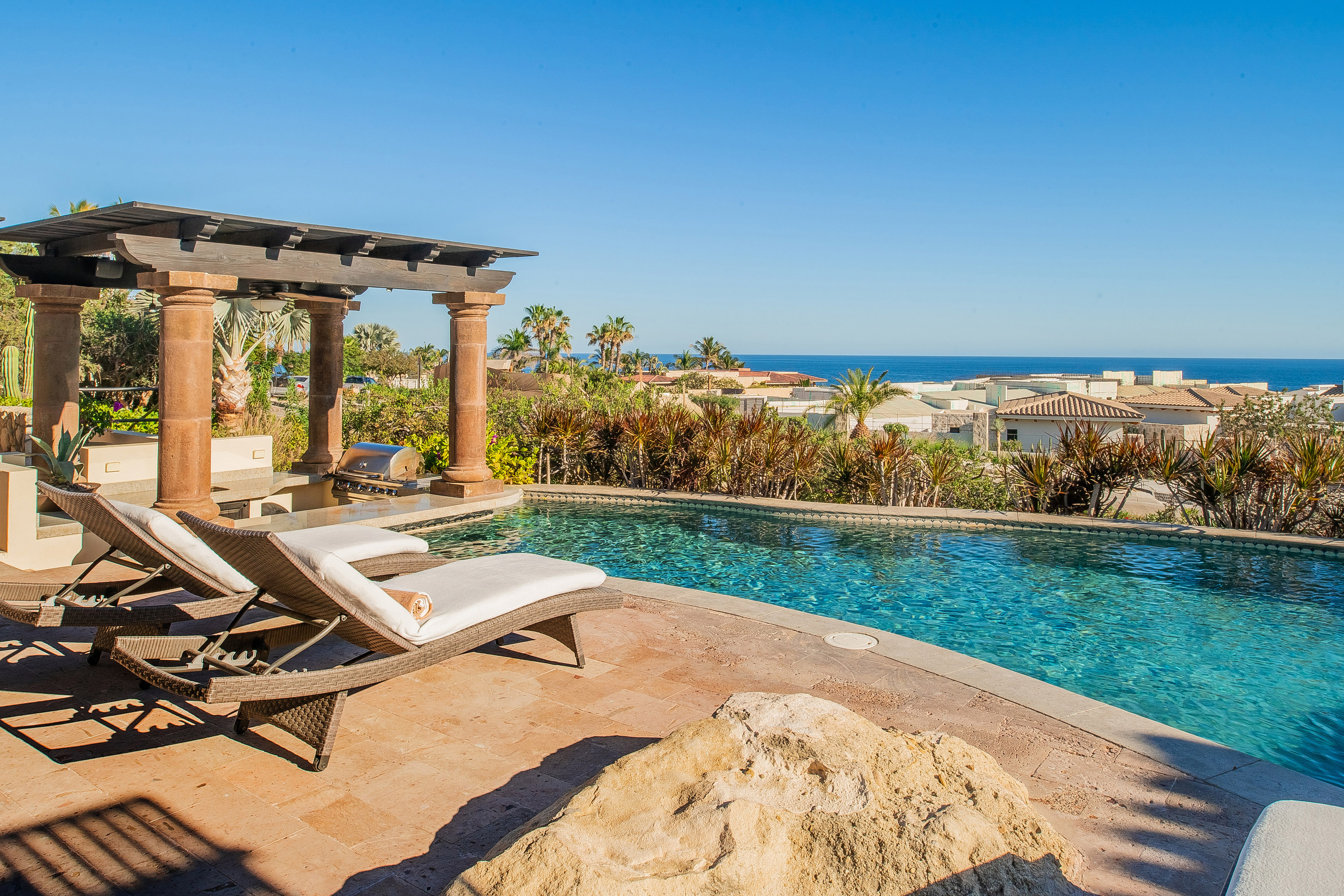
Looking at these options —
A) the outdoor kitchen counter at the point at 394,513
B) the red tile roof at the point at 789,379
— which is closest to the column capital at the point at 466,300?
the outdoor kitchen counter at the point at 394,513

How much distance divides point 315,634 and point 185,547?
37.7 inches

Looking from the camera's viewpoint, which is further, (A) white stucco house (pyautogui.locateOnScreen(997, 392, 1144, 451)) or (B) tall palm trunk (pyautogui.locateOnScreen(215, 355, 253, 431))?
(A) white stucco house (pyautogui.locateOnScreen(997, 392, 1144, 451))

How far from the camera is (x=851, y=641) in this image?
514cm

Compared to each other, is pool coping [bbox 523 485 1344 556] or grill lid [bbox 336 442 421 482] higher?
grill lid [bbox 336 442 421 482]

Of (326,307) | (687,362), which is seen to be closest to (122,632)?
(326,307)

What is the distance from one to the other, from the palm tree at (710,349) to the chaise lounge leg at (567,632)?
9296 cm

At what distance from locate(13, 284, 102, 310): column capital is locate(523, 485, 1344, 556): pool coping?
18.6 feet

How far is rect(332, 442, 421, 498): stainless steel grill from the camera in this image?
11125 millimetres

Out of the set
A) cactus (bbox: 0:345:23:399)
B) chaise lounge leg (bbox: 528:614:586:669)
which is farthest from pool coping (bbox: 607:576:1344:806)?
cactus (bbox: 0:345:23:399)

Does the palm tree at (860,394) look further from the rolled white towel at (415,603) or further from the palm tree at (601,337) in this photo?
the palm tree at (601,337)

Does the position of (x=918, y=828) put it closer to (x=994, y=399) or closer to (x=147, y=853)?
(x=147, y=853)

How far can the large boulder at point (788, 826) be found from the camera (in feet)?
6.86

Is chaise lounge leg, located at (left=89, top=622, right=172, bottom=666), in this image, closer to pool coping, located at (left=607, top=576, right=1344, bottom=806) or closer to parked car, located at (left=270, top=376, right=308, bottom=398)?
pool coping, located at (left=607, top=576, right=1344, bottom=806)

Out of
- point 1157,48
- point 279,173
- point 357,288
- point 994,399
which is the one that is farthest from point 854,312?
point 357,288
